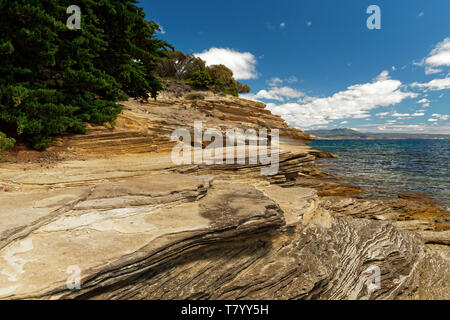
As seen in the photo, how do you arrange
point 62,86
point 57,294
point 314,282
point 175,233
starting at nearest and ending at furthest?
point 57,294
point 175,233
point 314,282
point 62,86

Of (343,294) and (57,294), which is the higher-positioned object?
(57,294)

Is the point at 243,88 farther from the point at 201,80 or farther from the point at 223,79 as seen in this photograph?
the point at 201,80

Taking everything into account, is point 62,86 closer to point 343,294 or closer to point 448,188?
point 343,294

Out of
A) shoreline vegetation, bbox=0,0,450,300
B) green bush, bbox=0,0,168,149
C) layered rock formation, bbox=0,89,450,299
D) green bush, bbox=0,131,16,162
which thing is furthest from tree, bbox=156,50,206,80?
green bush, bbox=0,131,16,162

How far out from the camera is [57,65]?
9.12 m

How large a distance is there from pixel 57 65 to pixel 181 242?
33.6ft

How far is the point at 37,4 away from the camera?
23.8 feet

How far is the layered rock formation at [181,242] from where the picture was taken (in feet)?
9.43

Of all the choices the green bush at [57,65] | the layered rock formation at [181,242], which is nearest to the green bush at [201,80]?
the green bush at [57,65]

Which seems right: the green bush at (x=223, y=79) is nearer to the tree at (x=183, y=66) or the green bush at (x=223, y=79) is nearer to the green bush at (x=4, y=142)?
the tree at (x=183, y=66)

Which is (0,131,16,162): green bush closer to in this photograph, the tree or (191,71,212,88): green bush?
(191,71,212,88): green bush

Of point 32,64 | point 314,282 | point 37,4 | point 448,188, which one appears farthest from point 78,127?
point 448,188

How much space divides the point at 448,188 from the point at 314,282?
17.3 metres

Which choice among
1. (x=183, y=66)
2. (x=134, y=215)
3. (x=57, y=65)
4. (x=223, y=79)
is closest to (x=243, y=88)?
(x=223, y=79)
